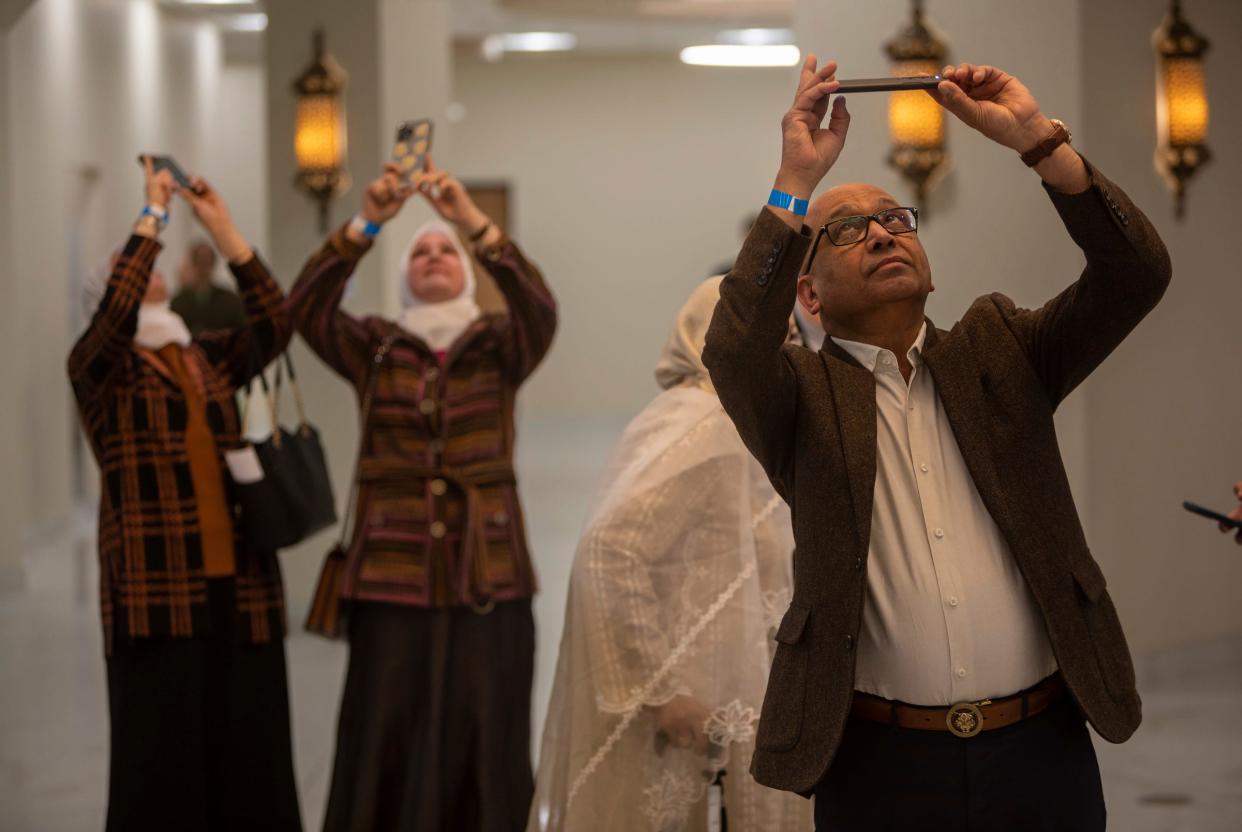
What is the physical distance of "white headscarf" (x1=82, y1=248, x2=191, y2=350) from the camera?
378cm

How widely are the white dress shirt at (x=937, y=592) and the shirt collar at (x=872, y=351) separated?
0.09 metres

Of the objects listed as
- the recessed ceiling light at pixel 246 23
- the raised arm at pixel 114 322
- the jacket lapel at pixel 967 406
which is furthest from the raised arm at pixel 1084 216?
the recessed ceiling light at pixel 246 23

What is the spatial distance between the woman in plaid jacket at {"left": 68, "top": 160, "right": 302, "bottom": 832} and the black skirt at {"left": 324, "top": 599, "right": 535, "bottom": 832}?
0.18m

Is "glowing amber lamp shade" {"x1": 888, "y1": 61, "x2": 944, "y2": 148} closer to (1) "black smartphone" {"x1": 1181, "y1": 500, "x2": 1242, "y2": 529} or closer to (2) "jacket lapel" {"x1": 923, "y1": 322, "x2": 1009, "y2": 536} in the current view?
(1) "black smartphone" {"x1": 1181, "y1": 500, "x2": 1242, "y2": 529}

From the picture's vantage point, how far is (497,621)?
386 centimetres

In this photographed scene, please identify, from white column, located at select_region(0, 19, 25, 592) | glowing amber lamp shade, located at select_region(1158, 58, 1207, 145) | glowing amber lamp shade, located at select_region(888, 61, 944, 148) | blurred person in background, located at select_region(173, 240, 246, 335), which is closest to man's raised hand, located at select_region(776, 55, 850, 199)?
glowing amber lamp shade, located at select_region(888, 61, 944, 148)

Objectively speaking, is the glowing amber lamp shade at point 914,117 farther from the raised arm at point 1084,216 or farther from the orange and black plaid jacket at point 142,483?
the raised arm at point 1084,216

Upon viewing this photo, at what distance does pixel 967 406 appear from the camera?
2.17 m

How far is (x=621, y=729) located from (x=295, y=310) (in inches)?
59.7

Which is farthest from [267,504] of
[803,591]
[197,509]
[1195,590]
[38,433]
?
[38,433]

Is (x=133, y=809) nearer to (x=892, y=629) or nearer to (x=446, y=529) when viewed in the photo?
(x=446, y=529)

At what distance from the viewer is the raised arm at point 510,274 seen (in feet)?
12.6

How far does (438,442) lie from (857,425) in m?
1.86

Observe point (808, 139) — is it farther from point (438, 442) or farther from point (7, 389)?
point (7, 389)
